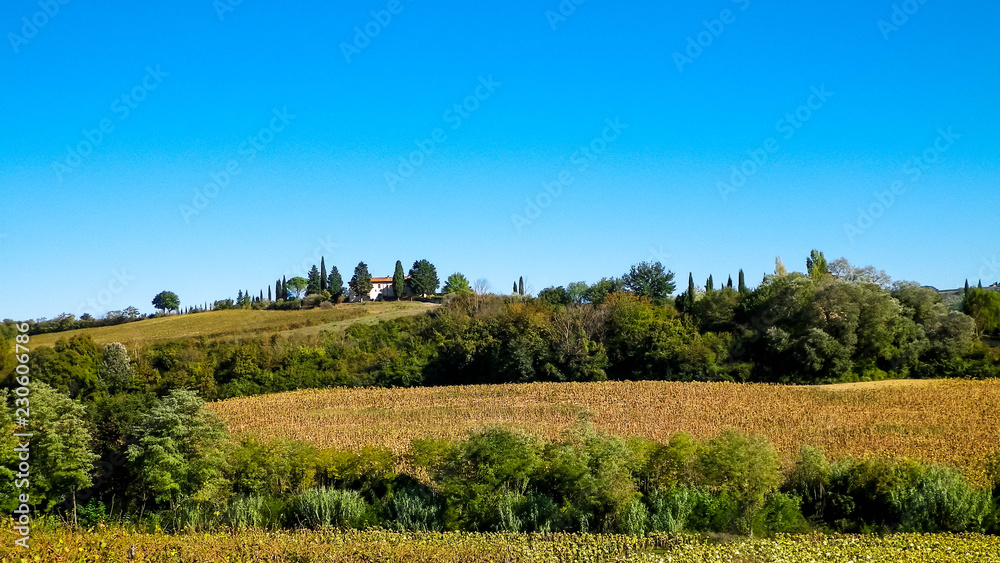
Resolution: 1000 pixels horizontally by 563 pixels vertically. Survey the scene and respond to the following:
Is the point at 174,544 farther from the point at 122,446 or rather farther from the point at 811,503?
the point at 811,503

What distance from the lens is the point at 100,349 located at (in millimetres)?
57750

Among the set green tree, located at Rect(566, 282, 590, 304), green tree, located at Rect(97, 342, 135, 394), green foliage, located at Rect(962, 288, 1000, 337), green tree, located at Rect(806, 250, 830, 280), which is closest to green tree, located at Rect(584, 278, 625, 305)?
green tree, located at Rect(566, 282, 590, 304)

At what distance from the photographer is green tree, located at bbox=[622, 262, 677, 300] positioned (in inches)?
3187

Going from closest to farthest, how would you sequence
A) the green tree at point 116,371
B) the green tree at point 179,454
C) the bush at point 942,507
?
the bush at point 942,507, the green tree at point 179,454, the green tree at point 116,371

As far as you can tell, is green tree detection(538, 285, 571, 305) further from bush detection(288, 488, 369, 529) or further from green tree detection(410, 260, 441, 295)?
bush detection(288, 488, 369, 529)

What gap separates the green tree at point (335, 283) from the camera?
11106 cm

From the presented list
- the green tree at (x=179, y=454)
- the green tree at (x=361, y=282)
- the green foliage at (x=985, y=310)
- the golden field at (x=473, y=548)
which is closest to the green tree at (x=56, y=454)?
the green tree at (x=179, y=454)

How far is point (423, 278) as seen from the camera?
111500mm

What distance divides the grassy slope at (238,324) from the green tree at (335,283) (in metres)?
15.6

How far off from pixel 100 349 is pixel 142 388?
8019 millimetres

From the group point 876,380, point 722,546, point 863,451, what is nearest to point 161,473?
point 722,546

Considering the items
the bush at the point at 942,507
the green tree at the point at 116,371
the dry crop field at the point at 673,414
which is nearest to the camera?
the bush at the point at 942,507

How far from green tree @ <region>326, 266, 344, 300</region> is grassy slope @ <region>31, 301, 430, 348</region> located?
51.0 feet

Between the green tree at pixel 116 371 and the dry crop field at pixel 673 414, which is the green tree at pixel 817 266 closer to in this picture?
the dry crop field at pixel 673 414
